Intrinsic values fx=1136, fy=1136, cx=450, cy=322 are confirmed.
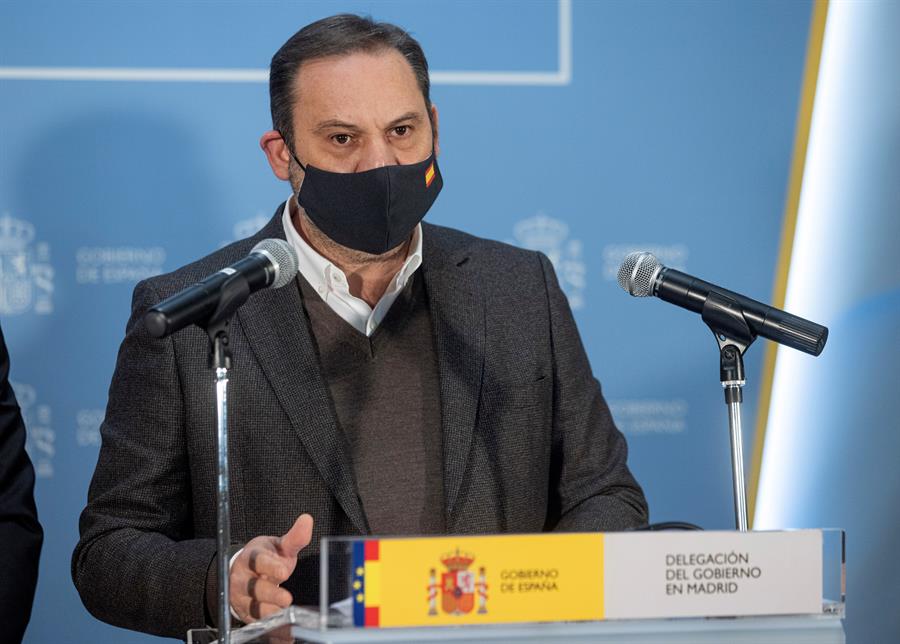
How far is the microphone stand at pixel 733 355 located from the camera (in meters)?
1.67

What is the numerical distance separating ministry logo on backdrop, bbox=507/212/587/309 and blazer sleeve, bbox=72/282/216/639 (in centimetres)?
109

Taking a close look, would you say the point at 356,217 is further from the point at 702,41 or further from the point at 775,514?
the point at 775,514

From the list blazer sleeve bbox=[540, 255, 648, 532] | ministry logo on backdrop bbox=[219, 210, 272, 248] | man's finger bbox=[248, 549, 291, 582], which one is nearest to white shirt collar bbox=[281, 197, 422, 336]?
blazer sleeve bbox=[540, 255, 648, 532]

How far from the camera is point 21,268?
9.20ft

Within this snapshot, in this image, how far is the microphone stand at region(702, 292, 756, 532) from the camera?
167 cm

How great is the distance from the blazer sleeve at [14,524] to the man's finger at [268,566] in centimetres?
80

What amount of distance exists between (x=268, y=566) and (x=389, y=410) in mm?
741

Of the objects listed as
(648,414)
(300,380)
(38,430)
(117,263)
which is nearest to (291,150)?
(300,380)

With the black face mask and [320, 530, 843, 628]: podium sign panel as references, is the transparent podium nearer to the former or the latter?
[320, 530, 843, 628]: podium sign panel

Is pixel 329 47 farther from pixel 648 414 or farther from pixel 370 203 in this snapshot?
pixel 648 414

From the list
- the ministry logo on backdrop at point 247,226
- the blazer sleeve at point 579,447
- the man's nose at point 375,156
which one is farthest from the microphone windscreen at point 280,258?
the ministry logo on backdrop at point 247,226

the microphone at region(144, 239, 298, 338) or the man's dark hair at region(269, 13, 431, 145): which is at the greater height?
the man's dark hair at region(269, 13, 431, 145)

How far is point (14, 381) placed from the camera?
280 cm

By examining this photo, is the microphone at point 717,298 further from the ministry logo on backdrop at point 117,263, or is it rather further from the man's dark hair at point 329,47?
the ministry logo on backdrop at point 117,263
